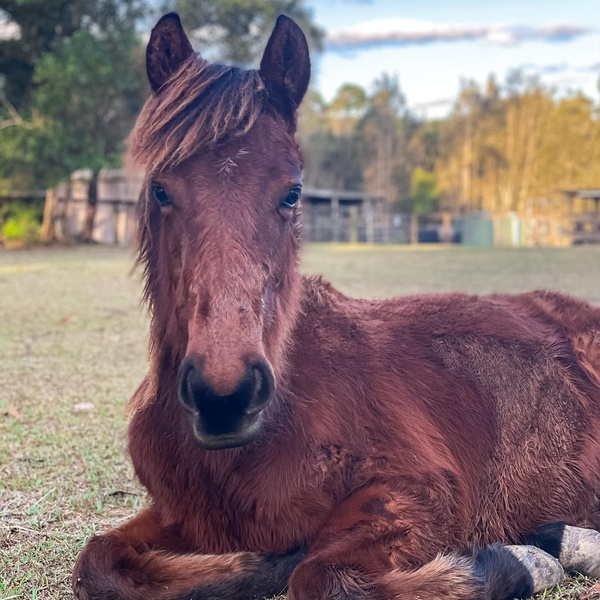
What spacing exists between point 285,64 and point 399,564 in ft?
5.41

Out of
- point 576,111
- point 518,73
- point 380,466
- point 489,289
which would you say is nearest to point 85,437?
point 380,466

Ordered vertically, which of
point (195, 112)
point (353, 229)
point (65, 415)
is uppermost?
point (353, 229)

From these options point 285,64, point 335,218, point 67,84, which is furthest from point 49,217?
point 285,64

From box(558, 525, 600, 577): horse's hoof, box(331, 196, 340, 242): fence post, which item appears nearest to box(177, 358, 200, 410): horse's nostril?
box(558, 525, 600, 577): horse's hoof

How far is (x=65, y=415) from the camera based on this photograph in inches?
179

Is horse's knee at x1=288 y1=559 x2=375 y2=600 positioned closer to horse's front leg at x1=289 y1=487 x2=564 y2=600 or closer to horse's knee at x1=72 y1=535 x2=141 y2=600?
horse's front leg at x1=289 y1=487 x2=564 y2=600

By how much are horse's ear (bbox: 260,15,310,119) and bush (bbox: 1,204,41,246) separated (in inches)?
1063

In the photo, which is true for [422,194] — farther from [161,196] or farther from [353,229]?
[161,196]

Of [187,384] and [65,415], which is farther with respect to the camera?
[65,415]

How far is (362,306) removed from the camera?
2.96 meters

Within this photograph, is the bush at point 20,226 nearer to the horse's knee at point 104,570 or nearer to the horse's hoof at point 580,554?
the horse's knee at point 104,570

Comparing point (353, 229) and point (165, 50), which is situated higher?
point (353, 229)

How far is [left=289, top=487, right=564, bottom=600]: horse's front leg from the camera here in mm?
1927

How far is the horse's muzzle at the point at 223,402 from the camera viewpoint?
5.51 feet
